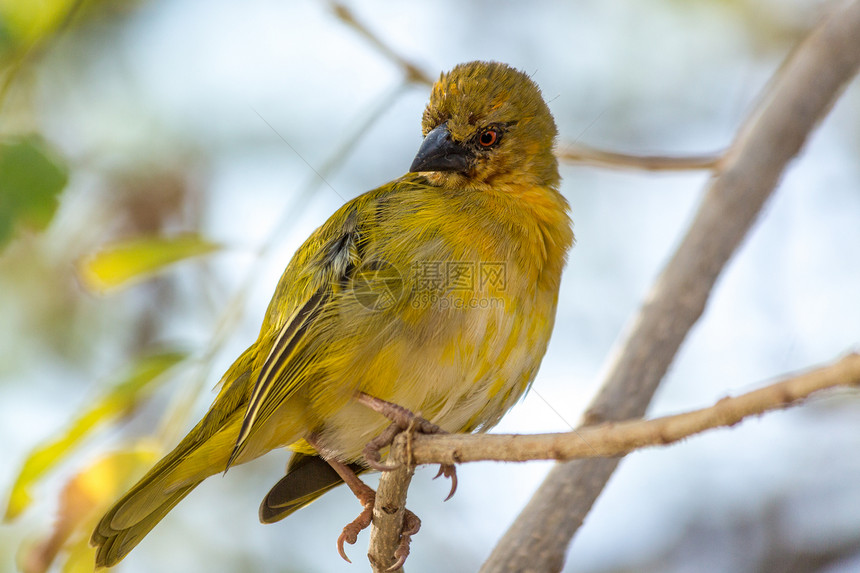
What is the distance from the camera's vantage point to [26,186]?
232cm

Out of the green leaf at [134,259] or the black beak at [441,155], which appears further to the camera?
the black beak at [441,155]

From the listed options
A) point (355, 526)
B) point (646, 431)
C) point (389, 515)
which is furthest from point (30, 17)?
point (646, 431)

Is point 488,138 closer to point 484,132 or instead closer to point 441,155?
point 484,132

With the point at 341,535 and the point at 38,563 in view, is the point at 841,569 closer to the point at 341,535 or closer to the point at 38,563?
the point at 341,535

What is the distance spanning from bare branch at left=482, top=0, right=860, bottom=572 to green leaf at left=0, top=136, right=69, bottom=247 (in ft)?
6.07

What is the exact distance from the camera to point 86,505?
2.78 m

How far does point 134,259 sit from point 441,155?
3.86 feet

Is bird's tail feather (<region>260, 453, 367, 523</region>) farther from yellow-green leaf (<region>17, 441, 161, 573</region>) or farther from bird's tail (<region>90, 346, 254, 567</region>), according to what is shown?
yellow-green leaf (<region>17, 441, 161, 573</region>)

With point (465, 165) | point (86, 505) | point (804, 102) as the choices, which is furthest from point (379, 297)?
point (804, 102)

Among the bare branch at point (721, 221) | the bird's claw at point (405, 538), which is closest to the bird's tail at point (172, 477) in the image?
the bird's claw at point (405, 538)

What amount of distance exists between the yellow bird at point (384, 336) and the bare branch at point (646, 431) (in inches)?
29.3

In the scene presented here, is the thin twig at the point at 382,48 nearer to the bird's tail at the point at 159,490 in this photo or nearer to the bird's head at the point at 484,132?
the bird's head at the point at 484,132

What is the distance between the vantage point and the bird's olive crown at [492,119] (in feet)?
10.7

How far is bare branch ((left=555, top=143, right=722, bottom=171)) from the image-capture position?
147 inches
